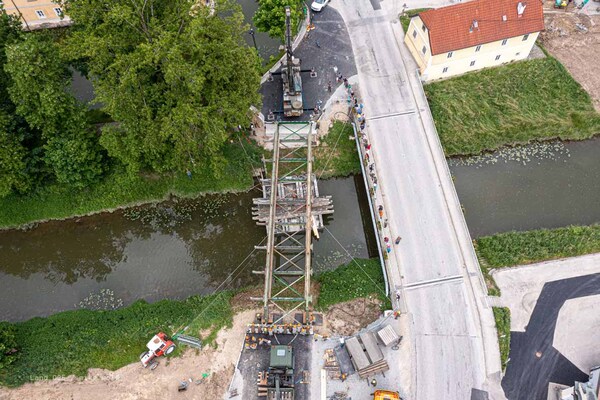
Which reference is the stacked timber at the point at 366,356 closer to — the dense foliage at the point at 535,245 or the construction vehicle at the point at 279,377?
the construction vehicle at the point at 279,377

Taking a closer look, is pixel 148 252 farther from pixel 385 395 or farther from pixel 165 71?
pixel 385 395

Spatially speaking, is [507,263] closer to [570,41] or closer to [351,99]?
[351,99]

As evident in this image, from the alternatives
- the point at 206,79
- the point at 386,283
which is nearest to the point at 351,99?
the point at 206,79

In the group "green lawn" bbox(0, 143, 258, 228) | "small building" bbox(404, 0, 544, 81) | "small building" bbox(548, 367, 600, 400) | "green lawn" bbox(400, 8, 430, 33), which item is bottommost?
"small building" bbox(548, 367, 600, 400)

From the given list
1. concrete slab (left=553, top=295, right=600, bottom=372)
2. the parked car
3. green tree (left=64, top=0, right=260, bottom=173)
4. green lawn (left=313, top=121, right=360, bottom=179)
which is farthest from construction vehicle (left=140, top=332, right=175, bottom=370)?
the parked car

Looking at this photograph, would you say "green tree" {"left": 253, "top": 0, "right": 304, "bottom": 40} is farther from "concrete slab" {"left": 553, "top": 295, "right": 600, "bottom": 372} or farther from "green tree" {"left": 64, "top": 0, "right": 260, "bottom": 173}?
"concrete slab" {"left": 553, "top": 295, "right": 600, "bottom": 372}

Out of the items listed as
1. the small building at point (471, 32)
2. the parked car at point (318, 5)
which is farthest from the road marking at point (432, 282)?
the parked car at point (318, 5)

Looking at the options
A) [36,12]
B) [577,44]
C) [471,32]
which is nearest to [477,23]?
[471,32]
